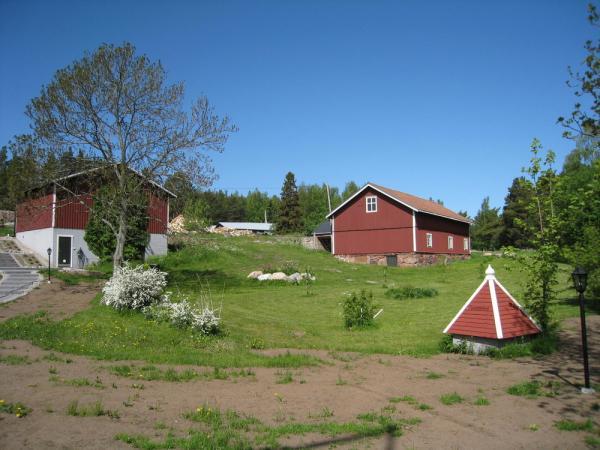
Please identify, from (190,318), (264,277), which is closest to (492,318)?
(190,318)

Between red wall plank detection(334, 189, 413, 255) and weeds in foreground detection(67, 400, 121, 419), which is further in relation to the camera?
red wall plank detection(334, 189, 413, 255)

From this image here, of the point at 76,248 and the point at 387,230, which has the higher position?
the point at 387,230

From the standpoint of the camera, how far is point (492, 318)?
11.0 meters

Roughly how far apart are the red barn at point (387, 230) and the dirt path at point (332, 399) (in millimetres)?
25903

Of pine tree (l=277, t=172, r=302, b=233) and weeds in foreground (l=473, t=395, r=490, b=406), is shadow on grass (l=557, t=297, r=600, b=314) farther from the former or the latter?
pine tree (l=277, t=172, r=302, b=233)

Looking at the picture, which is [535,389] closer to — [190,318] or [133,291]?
[190,318]

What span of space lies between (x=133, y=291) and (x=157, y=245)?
19440 mm

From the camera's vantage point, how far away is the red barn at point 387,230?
36750 millimetres

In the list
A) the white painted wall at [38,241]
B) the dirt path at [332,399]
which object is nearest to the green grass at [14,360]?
the dirt path at [332,399]

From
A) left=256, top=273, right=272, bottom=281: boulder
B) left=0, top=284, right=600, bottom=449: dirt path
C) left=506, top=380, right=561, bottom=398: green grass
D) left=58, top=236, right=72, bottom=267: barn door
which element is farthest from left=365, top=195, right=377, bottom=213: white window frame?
left=506, top=380, right=561, bottom=398: green grass

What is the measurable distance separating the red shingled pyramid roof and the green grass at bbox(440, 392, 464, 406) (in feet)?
11.8

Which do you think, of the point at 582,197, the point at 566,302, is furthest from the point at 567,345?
the point at 566,302

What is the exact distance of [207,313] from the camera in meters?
12.6

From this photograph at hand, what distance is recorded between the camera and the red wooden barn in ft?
35.8
